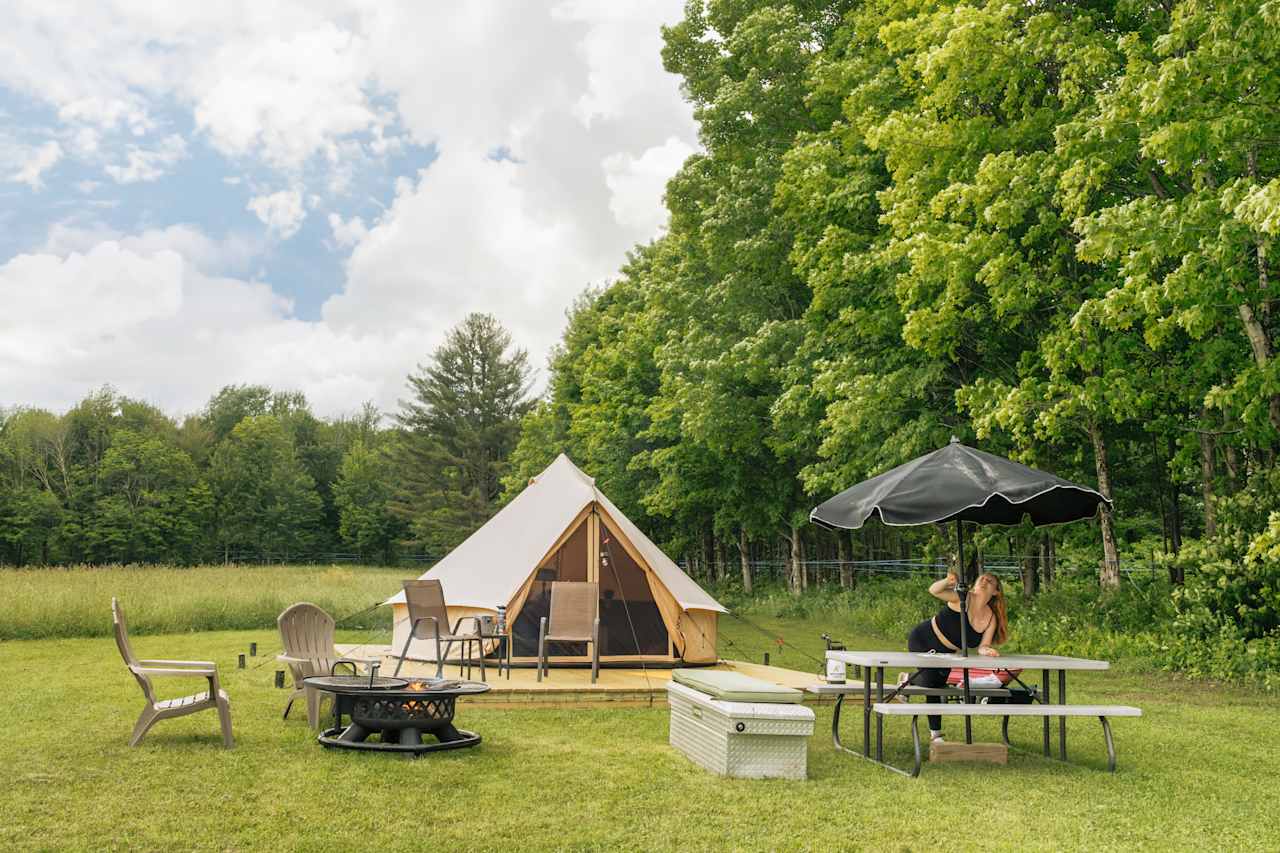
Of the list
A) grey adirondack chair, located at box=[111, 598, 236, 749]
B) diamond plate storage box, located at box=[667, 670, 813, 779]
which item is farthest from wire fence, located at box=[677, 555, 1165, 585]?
grey adirondack chair, located at box=[111, 598, 236, 749]

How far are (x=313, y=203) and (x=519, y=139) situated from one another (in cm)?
781

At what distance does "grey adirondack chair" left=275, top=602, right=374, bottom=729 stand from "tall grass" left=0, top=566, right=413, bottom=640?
609cm

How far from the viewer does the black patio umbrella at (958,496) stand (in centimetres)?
630

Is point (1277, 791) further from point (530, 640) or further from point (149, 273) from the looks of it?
point (149, 273)

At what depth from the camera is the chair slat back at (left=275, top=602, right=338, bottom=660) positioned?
7.66 meters

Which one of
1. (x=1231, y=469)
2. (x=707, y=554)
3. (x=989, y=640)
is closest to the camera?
(x=989, y=640)

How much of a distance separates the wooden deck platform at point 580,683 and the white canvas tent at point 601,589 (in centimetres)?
27

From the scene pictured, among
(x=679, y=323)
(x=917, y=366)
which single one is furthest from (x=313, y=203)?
(x=917, y=366)

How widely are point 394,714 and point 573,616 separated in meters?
4.04

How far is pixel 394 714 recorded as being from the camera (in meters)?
6.52

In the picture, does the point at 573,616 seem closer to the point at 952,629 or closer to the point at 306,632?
the point at 306,632

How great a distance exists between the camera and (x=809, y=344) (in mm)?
16312

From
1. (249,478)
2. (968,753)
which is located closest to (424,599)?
(968,753)

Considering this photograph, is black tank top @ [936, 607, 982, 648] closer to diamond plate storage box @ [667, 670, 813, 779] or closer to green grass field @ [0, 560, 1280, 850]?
green grass field @ [0, 560, 1280, 850]
